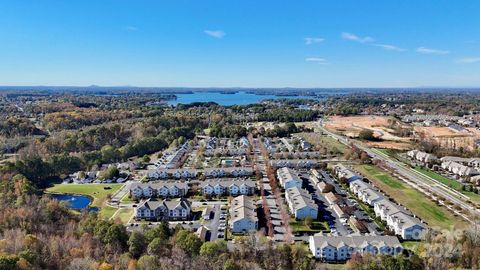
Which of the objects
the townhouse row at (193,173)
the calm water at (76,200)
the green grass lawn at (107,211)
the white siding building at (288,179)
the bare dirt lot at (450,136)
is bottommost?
the calm water at (76,200)

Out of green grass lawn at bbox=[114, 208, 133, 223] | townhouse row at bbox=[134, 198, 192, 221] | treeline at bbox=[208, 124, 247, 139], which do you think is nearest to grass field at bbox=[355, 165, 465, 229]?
townhouse row at bbox=[134, 198, 192, 221]

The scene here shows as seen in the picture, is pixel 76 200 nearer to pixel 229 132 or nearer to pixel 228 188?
pixel 228 188

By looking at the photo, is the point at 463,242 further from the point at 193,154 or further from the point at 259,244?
the point at 193,154

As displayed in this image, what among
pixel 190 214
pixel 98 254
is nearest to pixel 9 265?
pixel 98 254

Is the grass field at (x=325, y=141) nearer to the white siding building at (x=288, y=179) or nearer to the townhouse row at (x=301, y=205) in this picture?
the white siding building at (x=288, y=179)

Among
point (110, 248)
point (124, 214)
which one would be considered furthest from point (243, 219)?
point (124, 214)

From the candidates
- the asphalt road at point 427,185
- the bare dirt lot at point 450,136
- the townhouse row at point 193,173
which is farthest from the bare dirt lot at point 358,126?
the townhouse row at point 193,173

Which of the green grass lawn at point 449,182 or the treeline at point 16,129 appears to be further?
the treeline at point 16,129
